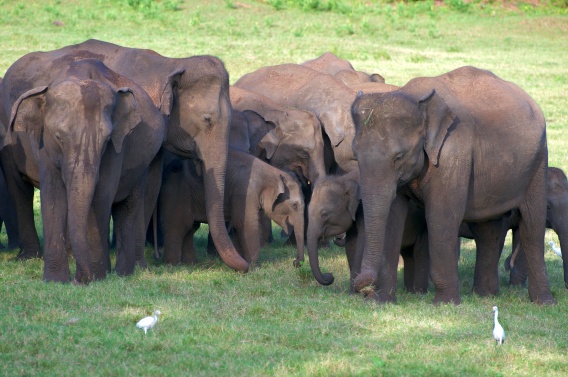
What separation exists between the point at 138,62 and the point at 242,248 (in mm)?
2134

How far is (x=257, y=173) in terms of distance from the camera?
10.7 m

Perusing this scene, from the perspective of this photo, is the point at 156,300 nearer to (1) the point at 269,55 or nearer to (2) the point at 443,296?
(2) the point at 443,296

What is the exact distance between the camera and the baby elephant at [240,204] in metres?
10.6

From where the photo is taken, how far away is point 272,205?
10695mm

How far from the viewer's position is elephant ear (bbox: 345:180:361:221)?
9.02 m

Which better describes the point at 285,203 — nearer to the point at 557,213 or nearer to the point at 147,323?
the point at 557,213

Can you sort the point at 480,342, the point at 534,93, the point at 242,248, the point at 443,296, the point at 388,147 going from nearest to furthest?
1. the point at 480,342
2. the point at 388,147
3. the point at 443,296
4. the point at 242,248
5. the point at 534,93

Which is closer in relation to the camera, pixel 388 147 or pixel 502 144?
pixel 388 147

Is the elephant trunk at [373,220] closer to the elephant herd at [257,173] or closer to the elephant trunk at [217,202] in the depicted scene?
the elephant herd at [257,173]

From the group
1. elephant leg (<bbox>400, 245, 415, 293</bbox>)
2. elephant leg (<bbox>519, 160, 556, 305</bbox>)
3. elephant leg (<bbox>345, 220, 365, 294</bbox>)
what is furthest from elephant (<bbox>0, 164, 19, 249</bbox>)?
elephant leg (<bbox>519, 160, 556, 305</bbox>)

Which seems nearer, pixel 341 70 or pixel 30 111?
pixel 30 111

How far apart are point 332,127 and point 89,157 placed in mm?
4214

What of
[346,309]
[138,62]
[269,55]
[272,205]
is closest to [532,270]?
[346,309]

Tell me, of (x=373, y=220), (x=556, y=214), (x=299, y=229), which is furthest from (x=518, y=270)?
(x=373, y=220)
